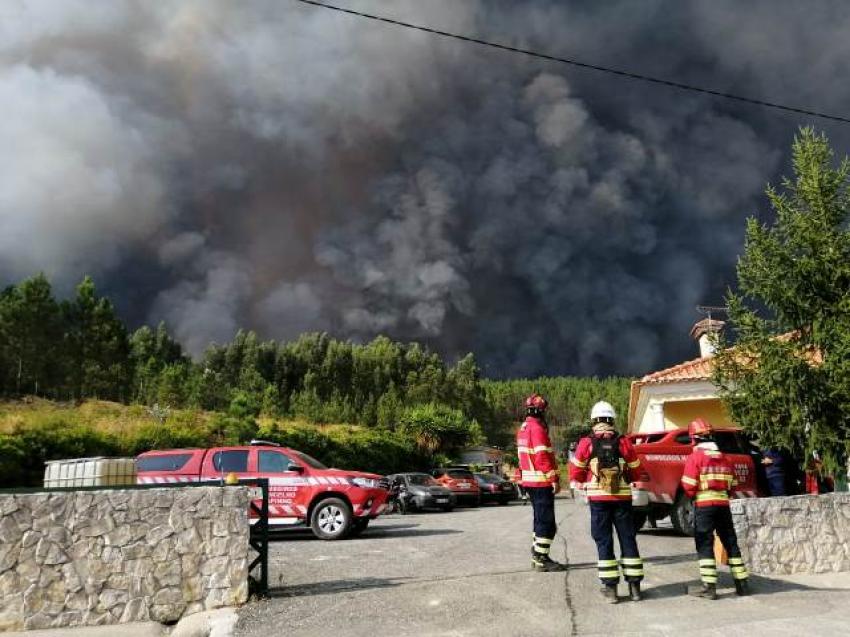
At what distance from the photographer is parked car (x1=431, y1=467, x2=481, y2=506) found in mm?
29266

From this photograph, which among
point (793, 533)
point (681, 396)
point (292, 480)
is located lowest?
point (793, 533)

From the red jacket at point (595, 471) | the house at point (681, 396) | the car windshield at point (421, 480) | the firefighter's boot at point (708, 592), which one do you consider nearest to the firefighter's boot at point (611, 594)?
the red jacket at point (595, 471)

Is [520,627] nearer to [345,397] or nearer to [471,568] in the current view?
[471,568]

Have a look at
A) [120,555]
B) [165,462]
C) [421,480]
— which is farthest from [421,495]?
[120,555]

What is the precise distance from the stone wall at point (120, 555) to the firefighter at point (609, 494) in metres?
3.56

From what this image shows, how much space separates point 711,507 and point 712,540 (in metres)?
0.35

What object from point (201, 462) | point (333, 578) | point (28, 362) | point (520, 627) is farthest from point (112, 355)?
point (520, 627)

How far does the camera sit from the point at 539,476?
828 centimetres

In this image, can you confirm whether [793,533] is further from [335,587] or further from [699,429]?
[335,587]

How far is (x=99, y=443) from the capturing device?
70.7ft

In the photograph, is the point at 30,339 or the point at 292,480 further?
the point at 30,339

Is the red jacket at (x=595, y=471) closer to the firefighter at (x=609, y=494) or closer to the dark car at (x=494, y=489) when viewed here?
the firefighter at (x=609, y=494)

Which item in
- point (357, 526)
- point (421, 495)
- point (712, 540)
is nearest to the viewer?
point (712, 540)

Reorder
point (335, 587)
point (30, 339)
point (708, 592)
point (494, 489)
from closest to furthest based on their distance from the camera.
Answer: point (708, 592) < point (335, 587) < point (494, 489) < point (30, 339)
